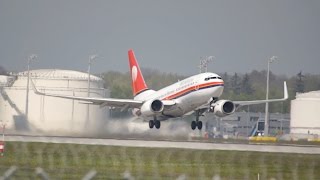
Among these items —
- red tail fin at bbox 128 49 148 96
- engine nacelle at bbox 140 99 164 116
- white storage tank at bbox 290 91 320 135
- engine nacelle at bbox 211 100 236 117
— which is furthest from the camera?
white storage tank at bbox 290 91 320 135

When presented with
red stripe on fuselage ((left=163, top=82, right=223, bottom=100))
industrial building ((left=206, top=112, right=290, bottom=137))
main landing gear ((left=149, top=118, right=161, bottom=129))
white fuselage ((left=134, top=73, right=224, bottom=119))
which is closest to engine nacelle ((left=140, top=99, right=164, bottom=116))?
white fuselage ((left=134, top=73, right=224, bottom=119))

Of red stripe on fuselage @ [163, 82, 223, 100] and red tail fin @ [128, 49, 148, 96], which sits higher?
red tail fin @ [128, 49, 148, 96]

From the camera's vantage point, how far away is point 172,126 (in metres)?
87.9

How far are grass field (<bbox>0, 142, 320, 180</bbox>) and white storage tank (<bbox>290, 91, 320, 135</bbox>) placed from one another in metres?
74.3

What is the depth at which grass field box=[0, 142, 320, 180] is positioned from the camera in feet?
130

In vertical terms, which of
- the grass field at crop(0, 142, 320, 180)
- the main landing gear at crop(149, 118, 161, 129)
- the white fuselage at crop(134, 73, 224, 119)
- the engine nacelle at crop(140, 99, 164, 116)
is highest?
the white fuselage at crop(134, 73, 224, 119)

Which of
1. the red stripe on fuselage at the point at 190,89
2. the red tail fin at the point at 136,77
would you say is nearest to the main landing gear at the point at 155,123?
the red stripe on fuselage at the point at 190,89

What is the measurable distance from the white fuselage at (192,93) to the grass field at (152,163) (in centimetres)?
2124

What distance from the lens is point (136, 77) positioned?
9694 centimetres

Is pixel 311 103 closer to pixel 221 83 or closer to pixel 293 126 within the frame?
pixel 293 126

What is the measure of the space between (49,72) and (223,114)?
180 ft

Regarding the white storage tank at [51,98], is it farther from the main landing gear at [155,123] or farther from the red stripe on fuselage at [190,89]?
the red stripe on fuselage at [190,89]

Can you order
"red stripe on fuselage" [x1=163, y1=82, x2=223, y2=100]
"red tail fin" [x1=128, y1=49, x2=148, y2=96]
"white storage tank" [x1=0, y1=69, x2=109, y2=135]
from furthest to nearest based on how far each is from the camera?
"white storage tank" [x1=0, y1=69, x2=109, y2=135], "red tail fin" [x1=128, y1=49, x2=148, y2=96], "red stripe on fuselage" [x1=163, y1=82, x2=223, y2=100]

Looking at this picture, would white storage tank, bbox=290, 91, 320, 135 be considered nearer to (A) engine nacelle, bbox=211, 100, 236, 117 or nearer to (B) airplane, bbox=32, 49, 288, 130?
(B) airplane, bbox=32, 49, 288, 130
